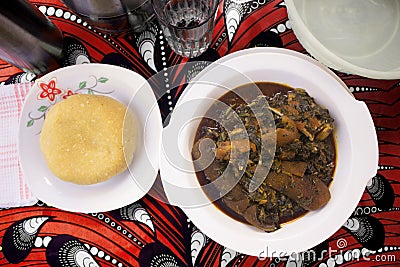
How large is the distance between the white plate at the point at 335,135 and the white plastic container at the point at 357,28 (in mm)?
114

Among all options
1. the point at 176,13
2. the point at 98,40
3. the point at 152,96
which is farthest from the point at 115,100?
the point at 176,13

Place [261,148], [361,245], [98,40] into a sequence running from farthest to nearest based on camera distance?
1. [98,40]
2. [361,245]
3. [261,148]

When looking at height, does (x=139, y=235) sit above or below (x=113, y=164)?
below

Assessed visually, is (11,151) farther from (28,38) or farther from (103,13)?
(103,13)

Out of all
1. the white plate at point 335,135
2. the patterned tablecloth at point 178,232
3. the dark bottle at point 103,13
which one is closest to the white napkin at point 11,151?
the patterned tablecloth at point 178,232

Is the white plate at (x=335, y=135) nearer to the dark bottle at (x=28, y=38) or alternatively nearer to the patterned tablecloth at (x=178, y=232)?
the patterned tablecloth at (x=178, y=232)

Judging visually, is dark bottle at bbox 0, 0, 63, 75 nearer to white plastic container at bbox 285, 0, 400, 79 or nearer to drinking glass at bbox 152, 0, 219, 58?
drinking glass at bbox 152, 0, 219, 58

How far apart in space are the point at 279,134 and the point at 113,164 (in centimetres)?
49

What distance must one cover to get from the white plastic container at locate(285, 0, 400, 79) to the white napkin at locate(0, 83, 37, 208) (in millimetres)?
905

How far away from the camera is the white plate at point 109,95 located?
4.52ft

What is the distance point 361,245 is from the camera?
141 cm

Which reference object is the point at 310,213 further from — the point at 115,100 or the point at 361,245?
the point at 115,100

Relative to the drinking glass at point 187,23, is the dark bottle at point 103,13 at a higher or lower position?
higher

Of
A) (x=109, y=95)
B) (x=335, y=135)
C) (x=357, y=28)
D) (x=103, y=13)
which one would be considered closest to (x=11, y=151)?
(x=109, y=95)
